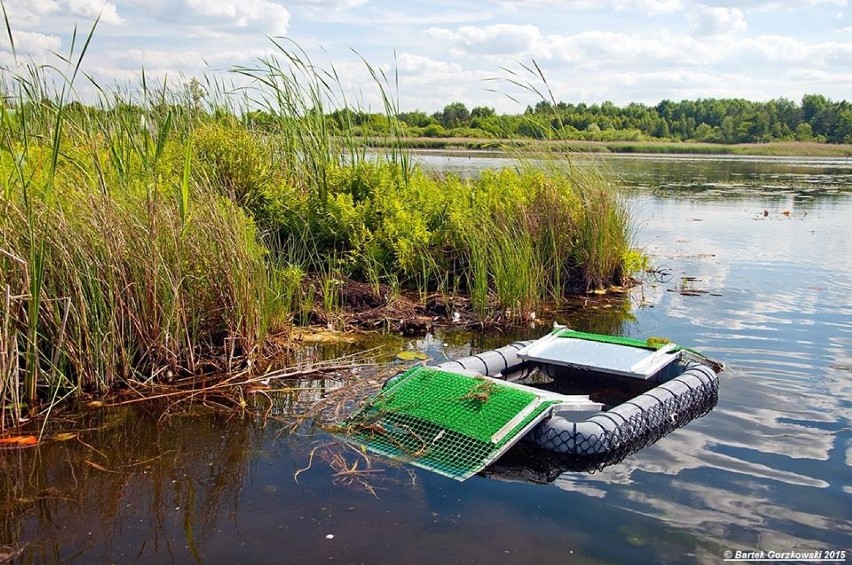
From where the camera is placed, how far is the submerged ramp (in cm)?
434

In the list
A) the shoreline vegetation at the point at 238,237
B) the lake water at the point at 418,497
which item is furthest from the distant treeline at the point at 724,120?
the lake water at the point at 418,497

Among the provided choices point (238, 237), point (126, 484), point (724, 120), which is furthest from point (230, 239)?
point (724, 120)

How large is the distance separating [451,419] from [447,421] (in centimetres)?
3

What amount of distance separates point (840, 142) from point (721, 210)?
46238 mm

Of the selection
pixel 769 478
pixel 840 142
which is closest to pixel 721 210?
pixel 769 478

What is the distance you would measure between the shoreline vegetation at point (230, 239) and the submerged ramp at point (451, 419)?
4.29 ft

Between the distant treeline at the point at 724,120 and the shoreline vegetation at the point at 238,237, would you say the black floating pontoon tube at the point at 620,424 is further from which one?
the distant treeline at the point at 724,120

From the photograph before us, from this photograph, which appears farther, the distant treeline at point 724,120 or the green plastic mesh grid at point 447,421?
the distant treeline at point 724,120

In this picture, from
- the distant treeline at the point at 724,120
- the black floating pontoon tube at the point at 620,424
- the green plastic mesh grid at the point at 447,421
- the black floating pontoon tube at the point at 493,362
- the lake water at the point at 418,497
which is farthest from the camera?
the distant treeline at the point at 724,120

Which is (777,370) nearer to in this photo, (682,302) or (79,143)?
(682,302)

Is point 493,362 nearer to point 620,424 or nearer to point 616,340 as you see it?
point 616,340

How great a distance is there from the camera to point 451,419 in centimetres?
460

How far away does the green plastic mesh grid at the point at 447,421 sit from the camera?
434cm

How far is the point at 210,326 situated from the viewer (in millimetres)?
5762
